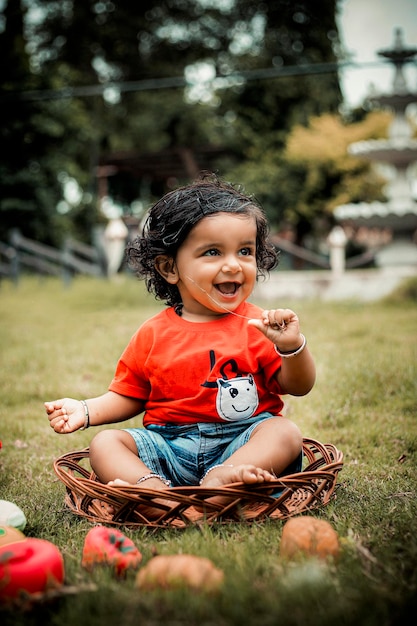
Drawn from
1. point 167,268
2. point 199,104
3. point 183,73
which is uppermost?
point 183,73

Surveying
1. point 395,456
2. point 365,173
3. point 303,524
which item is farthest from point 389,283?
point 365,173

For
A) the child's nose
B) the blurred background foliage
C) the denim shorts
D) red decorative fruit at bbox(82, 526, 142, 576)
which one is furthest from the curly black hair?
the blurred background foliage

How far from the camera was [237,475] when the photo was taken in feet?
5.59

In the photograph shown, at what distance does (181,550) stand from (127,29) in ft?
64.1

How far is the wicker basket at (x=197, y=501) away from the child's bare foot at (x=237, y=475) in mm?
26

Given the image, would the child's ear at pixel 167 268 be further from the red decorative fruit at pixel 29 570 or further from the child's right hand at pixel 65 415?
the red decorative fruit at pixel 29 570

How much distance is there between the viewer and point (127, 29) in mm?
18875

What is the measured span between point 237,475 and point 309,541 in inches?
12.3

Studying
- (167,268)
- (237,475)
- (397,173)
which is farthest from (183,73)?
(237,475)

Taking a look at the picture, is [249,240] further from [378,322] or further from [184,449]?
[378,322]

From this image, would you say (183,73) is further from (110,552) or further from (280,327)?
(110,552)

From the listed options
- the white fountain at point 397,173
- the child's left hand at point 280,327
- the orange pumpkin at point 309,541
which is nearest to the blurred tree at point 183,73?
the white fountain at point 397,173

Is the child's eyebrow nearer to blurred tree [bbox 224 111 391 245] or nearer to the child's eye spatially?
the child's eye

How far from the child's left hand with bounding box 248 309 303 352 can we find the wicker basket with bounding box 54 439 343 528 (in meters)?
0.38
